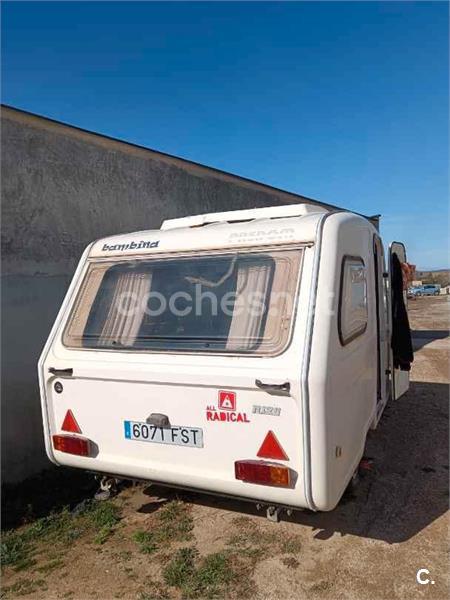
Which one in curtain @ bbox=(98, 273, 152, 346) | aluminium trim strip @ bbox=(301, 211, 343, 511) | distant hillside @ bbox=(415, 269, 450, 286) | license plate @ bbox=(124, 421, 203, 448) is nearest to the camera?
aluminium trim strip @ bbox=(301, 211, 343, 511)

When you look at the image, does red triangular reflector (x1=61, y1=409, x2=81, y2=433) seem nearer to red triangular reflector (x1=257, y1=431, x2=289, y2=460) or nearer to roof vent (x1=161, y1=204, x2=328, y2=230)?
red triangular reflector (x1=257, y1=431, x2=289, y2=460)

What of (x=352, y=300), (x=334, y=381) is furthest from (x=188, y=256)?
(x=334, y=381)

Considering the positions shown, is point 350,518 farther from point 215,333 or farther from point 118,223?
point 118,223

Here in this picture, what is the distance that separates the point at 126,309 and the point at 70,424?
960mm

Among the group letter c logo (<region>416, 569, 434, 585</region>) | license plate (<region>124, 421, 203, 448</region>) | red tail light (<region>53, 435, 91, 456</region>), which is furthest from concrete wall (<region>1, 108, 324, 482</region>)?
letter c logo (<region>416, 569, 434, 585</region>)

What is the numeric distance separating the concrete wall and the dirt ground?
4.01 feet

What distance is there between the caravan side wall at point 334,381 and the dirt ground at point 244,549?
64cm

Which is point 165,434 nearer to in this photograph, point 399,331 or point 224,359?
point 224,359

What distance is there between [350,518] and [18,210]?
4.19 metres

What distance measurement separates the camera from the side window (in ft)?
10.3

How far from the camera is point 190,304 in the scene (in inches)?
138

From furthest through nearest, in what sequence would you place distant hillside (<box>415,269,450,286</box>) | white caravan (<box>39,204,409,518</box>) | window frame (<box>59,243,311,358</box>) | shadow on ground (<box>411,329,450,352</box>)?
distant hillside (<box>415,269,450,286</box>) < shadow on ground (<box>411,329,450,352</box>) < window frame (<box>59,243,311,358</box>) < white caravan (<box>39,204,409,518</box>)

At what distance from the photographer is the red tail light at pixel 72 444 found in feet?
11.3

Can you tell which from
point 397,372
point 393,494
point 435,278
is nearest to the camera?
point 393,494
